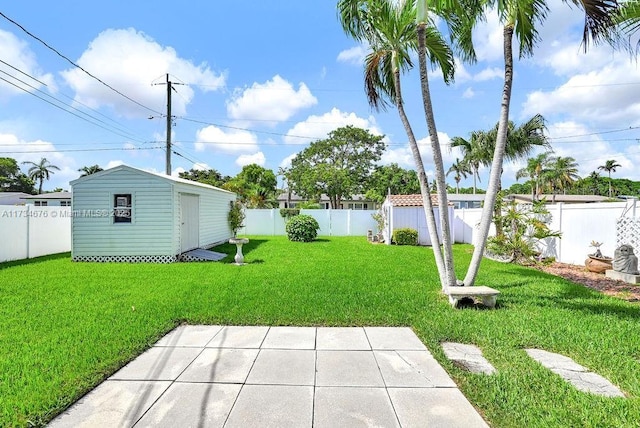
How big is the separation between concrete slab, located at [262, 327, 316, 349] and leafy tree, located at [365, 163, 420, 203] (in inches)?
1096

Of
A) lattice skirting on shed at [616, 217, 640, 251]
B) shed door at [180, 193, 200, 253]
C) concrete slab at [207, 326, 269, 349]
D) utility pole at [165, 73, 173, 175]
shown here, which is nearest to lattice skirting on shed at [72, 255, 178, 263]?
shed door at [180, 193, 200, 253]

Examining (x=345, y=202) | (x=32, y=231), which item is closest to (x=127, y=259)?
(x=32, y=231)

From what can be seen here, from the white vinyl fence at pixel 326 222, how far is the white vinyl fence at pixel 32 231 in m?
8.82

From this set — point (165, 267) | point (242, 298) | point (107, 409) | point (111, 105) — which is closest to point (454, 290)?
point (242, 298)

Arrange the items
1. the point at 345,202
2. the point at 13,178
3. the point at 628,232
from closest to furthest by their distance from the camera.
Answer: the point at 628,232
the point at 345,202
the point at 13,178

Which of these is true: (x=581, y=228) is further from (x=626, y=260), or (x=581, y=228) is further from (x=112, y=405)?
(x=112, y=405)

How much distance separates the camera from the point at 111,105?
14.1 metres

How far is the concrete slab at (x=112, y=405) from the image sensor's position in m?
2.33

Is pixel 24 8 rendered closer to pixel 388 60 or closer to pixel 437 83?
pixel 388 60

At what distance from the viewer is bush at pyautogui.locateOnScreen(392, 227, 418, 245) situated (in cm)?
1467

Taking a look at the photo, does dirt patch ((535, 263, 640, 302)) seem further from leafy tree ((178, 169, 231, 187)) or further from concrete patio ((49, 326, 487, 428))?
leafy tree ((178, 169, 231, 187))

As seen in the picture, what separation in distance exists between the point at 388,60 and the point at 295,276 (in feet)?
16.0

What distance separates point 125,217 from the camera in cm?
1002

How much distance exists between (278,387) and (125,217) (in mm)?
9151
